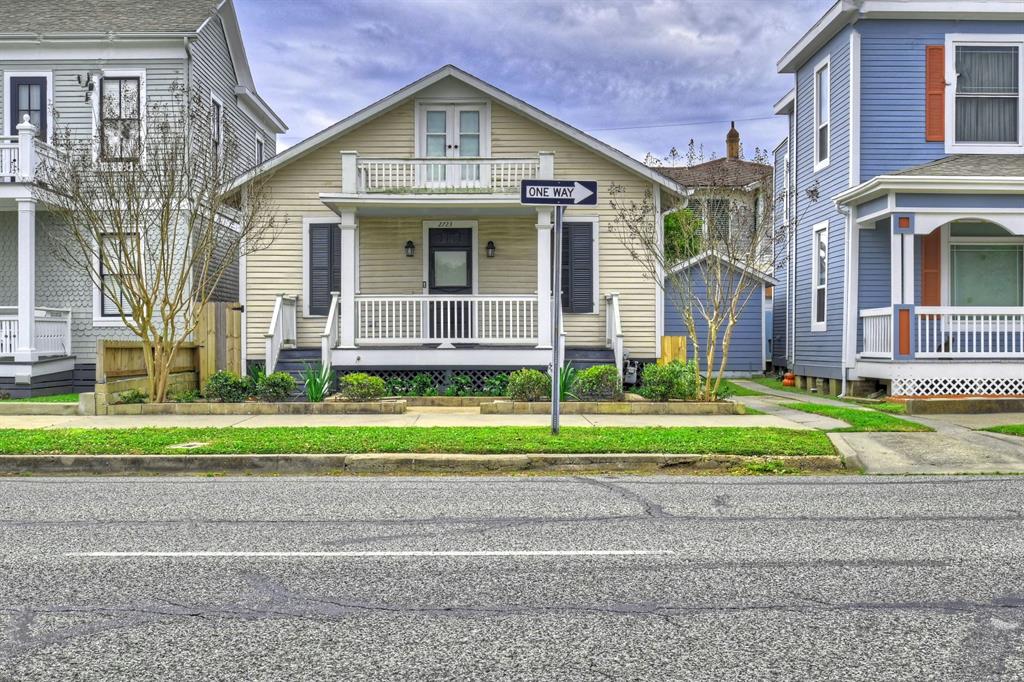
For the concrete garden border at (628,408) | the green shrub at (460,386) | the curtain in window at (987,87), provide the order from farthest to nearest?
the curtain in window at (987,87) → the green shrub at (460,386) → the concrete garden border at (628,408)

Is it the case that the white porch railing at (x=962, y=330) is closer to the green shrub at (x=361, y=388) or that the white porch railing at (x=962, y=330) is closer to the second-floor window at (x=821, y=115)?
the second-floor window at (x=821, y=115)

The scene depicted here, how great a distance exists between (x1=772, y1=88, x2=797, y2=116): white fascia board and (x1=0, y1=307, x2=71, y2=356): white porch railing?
57.3 feet

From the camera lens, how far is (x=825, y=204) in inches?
810

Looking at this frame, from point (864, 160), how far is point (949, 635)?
15.9m

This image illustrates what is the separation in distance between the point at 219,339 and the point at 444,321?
4.49m

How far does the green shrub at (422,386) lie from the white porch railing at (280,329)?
2.81m

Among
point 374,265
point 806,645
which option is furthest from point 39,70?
point 806,645

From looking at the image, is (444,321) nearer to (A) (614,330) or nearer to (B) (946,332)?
(A) (614,330)

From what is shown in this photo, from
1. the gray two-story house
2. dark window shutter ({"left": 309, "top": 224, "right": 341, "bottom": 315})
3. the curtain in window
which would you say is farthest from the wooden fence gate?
the curtain in window

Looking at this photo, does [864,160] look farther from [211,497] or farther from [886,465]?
[211,497]

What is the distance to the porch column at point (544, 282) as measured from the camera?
17.6 m

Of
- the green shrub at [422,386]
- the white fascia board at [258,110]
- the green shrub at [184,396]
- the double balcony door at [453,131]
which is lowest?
the green shrub at [184,396]

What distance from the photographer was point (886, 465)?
Result: 395 inches

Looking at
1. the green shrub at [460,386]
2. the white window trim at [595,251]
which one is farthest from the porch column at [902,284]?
the green shrub at [460,386]
